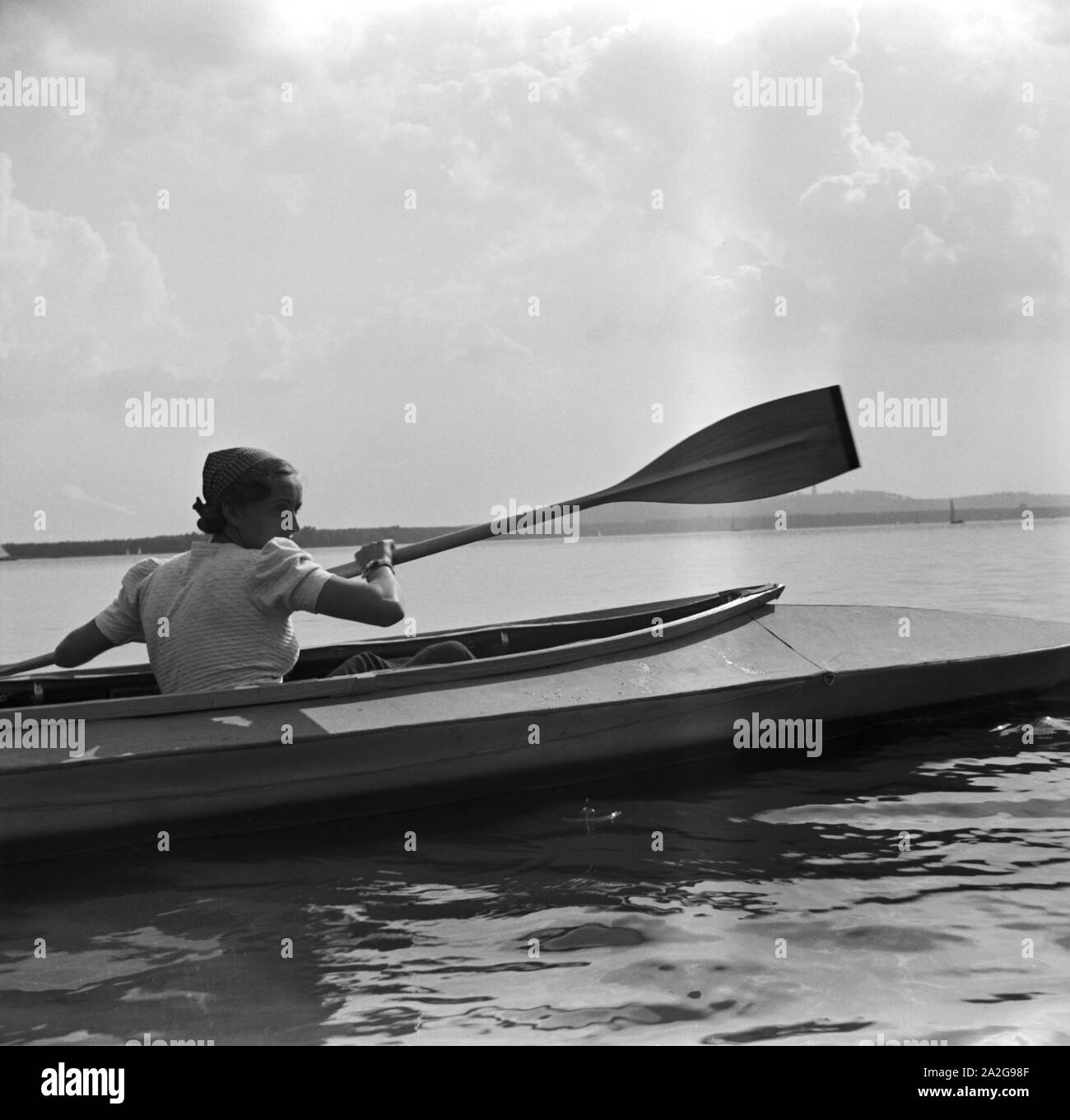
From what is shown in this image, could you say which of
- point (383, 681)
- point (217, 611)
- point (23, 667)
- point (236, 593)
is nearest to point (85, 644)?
point (217, 611)

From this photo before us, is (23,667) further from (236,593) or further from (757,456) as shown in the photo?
(757,456)

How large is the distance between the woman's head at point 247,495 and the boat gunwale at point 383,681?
0.57m

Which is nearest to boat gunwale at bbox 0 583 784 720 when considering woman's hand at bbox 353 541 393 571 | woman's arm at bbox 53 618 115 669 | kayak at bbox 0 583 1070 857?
kayak at bbox 0 583 1070 857

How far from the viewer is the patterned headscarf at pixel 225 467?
380 cm

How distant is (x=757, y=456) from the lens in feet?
19.1

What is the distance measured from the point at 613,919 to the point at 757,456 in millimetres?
3029

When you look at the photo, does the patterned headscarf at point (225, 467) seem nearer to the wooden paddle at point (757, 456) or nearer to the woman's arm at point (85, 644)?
the woman's arm at point (85, 644)

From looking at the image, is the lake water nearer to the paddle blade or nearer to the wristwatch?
the wristwatch

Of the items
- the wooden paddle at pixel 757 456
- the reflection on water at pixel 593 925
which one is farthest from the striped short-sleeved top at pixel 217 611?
the wooden paddle at pixel 757 456

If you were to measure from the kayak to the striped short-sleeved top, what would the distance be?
130 mm

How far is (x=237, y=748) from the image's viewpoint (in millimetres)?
3957
